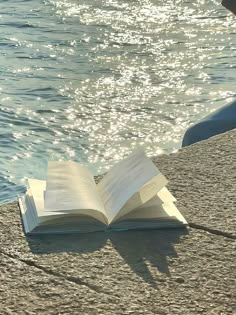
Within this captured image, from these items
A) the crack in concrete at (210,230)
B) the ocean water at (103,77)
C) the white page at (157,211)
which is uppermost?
the white page at (157,211)

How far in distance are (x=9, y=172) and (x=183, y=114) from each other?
7.02ft

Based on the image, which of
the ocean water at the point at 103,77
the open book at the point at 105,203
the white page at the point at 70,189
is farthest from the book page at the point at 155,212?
the ocean water at the point at 103,77

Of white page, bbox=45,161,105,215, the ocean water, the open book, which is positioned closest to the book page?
the open book

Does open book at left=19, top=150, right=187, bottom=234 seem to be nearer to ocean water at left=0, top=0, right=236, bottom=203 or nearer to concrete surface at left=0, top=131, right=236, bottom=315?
concrete surface at left=0, top=131, right=236, bottom=315

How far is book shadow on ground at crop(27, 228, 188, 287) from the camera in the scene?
2900mm

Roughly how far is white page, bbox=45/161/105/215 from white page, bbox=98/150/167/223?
0.11 feet

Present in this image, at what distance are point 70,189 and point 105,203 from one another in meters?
0.14

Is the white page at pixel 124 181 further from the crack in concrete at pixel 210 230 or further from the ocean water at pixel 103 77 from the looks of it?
the ocean water at pixel 103 77

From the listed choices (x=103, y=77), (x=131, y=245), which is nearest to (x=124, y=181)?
(x=131, y=245)

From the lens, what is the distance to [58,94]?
886 cm

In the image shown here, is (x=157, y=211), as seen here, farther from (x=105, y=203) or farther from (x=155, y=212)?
(x=105, y=203)

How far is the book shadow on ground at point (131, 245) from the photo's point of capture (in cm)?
290

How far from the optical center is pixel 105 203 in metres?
3.30

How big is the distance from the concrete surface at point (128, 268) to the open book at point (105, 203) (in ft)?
0.14
